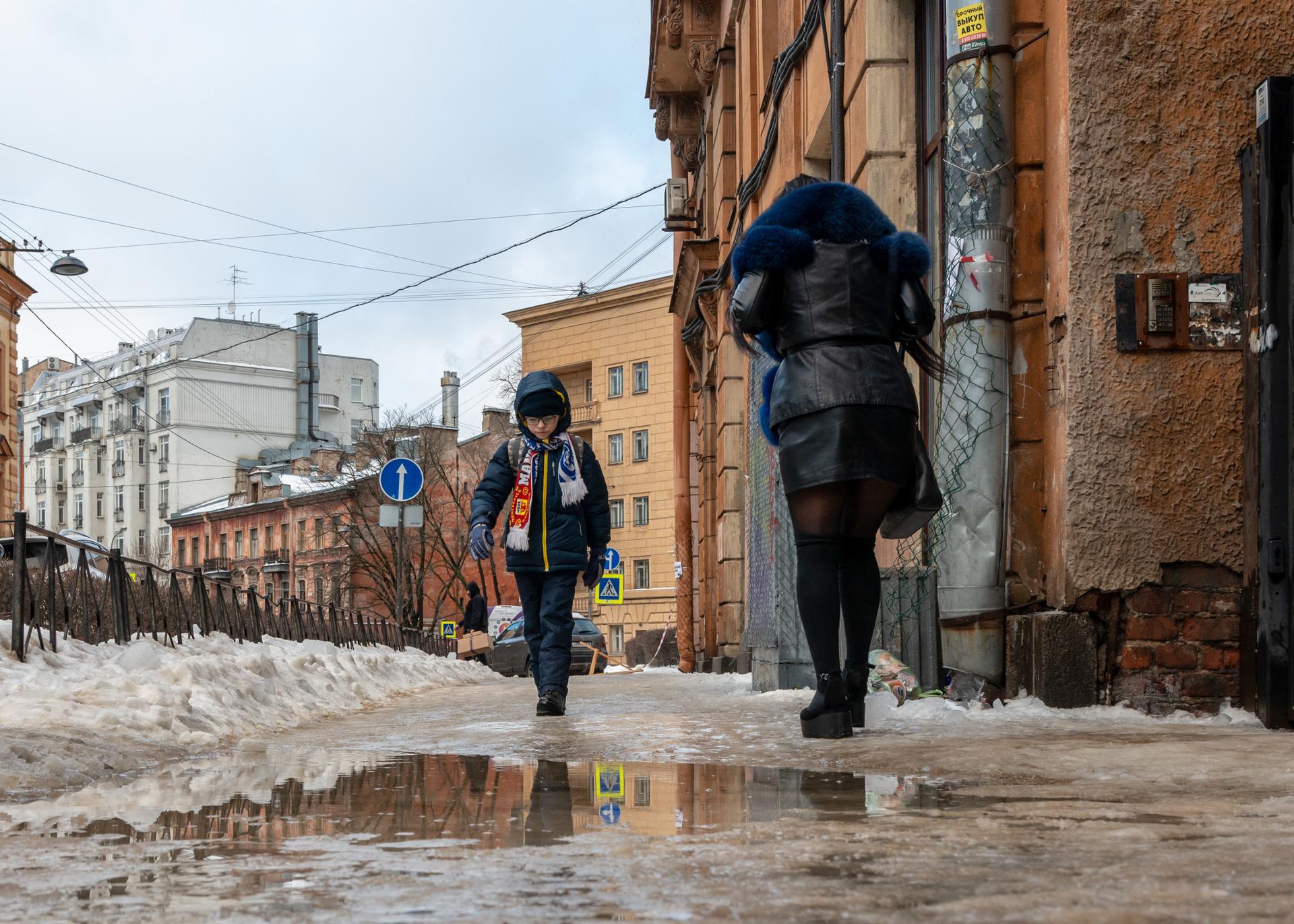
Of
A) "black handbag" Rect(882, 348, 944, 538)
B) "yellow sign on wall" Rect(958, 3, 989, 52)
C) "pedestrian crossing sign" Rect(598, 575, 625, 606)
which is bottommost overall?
"pedestrian crossing sign" Rect(598, 575, 625, 606)

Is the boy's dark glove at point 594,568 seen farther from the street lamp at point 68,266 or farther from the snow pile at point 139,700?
the street lamp at point 68,266

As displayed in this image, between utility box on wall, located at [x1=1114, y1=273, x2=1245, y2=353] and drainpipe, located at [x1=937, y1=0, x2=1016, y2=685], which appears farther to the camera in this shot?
drainpipe, located at [x1=937, y1=0, x2=1016, y2=685]

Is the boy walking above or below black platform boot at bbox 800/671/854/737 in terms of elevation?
above

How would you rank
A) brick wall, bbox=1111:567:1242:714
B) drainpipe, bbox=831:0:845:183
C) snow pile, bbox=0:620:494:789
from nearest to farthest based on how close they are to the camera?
snow pile, bbox=0:620:494:789, brick wall, bbox=1111:567:1242:714, drainpipe, bbox=831:0:845:183

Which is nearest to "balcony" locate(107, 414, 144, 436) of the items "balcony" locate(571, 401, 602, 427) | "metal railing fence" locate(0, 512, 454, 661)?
"balcony" locate(571, 401, 602, 427)

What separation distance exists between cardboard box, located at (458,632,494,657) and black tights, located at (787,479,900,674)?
2510 cm

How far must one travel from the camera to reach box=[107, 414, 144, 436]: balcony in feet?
319

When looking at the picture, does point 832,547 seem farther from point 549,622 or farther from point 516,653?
point 516,653

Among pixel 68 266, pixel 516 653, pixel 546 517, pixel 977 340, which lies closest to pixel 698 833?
pixel 977 340

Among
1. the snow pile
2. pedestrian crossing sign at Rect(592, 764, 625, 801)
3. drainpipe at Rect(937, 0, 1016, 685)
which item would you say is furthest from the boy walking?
pedestrian crossing sign at Rect(592, 764, 625, 801)

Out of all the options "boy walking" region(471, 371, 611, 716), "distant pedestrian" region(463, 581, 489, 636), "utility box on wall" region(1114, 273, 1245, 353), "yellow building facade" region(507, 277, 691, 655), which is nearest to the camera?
"utility box on wall" region(1114, 273, 1245, 353)

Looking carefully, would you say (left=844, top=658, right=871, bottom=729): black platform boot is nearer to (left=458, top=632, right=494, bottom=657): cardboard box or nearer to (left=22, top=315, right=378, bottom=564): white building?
(left=458, top=632, right=494, bottom=657): cardboard box

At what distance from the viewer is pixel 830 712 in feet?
17.6

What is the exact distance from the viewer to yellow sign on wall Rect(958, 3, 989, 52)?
682 cm
